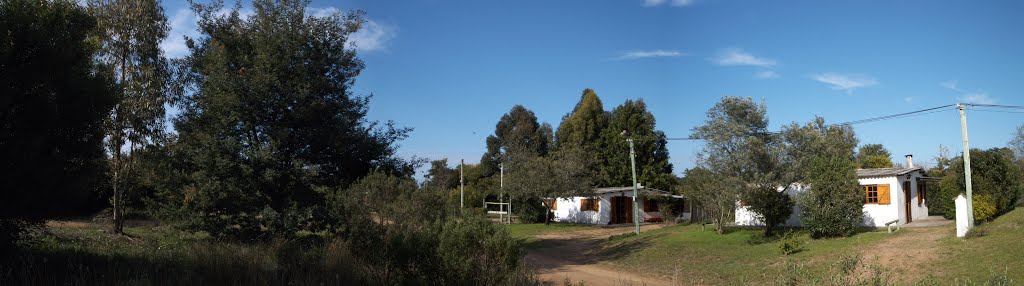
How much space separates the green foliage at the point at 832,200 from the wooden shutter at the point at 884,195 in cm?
522

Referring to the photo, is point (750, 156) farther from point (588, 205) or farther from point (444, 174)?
point (444, 174)

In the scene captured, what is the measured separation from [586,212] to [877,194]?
1832cm

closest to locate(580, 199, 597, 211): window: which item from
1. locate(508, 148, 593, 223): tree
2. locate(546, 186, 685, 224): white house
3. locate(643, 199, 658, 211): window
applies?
locate(546, 186, 685, 224): white house

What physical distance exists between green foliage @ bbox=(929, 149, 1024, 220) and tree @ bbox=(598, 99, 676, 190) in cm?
2288

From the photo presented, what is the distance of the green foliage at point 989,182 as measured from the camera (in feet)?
72.9

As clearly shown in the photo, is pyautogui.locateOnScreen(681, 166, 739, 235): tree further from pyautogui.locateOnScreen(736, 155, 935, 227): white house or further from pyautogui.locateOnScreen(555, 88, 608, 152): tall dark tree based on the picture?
pyautogui.locateOnScreen(555, 88, 608, 152): tall dark tree

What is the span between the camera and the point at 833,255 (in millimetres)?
16062

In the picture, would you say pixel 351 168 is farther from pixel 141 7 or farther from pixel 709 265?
pixel 709 265

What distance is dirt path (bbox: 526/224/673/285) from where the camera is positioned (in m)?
14.7

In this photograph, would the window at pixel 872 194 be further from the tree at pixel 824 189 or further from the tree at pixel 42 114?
the tree at pixel 42 114

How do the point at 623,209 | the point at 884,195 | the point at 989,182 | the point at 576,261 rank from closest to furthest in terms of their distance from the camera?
the point at 576,261
the point at 989,182
the point at 884,195
the point at 623,209

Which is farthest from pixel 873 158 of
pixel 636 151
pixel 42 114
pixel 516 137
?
pixel 42 114

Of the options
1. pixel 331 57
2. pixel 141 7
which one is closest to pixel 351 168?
pixel 331 57

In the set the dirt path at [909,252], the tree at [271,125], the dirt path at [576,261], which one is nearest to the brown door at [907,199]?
the dirt path at [909,252]
